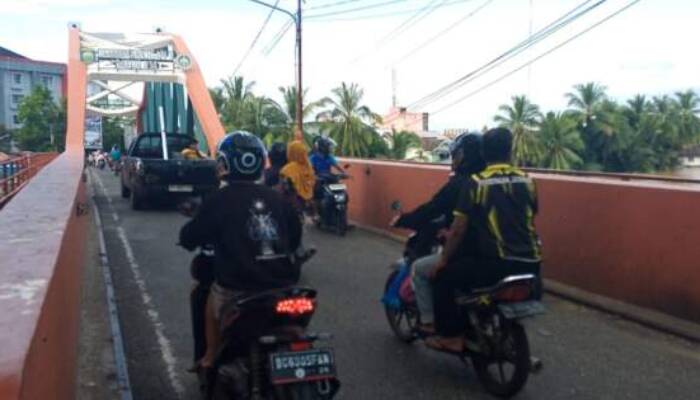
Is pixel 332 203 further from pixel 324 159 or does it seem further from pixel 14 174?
pixel 14 174

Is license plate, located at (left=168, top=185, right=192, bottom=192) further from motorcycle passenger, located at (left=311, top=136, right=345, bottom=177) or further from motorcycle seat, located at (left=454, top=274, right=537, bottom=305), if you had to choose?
motorcycle seat, located at (left=454, top=274, right=537, bottom=305)

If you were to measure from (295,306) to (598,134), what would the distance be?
231ft

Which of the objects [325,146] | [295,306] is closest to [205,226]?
[295,306]

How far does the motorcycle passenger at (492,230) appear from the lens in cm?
516

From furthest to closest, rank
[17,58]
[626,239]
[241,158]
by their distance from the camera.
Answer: [17,58] → [626,239] → [241,158]

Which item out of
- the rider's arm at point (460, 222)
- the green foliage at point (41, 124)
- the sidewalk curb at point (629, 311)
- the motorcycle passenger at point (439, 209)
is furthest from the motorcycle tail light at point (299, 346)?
the green foliage at point (41, 124)

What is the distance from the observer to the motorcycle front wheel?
4.91 m

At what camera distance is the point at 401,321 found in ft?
21.7

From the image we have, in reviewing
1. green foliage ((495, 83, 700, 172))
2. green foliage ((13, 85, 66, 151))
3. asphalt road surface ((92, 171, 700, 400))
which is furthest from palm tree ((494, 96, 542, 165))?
asphalt road surface ((92, 171, 700, 400))

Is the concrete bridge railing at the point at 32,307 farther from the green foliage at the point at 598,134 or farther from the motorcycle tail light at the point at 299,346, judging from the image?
the green foliage at the point at 598,134

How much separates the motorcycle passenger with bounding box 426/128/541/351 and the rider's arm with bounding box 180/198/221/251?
67.0 inches

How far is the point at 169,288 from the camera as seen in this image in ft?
28.0

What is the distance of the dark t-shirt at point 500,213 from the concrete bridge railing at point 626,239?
2.12 metres

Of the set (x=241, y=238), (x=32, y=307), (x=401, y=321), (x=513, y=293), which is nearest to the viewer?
(x=32, y=307)
